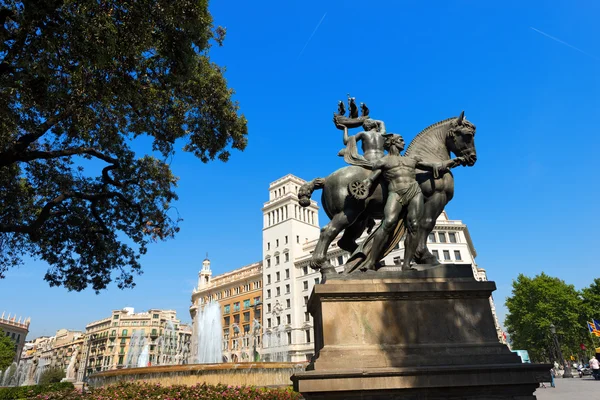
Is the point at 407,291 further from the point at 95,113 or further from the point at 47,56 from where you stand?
the point at 95,113

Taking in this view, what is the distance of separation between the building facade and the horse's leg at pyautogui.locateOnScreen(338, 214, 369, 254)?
55.6m

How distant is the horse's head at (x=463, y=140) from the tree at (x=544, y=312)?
4998 cm

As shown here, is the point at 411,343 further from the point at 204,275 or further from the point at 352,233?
the point at 204,275

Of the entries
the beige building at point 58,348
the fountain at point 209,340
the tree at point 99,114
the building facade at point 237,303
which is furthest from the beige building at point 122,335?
the tree at point 99,114

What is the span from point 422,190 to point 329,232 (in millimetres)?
1706

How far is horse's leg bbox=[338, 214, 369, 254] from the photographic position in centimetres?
678

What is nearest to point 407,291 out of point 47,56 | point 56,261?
point 47,56

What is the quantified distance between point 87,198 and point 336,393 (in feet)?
37.1

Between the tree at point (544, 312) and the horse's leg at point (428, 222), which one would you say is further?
the tree at point (544, 312)

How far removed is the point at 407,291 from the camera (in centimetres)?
549

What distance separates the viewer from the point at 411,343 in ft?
17.3

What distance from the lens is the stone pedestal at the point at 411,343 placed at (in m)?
4.71

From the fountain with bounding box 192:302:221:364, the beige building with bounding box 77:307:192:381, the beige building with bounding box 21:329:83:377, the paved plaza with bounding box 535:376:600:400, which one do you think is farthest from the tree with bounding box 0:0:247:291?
the beige building with bounding box 21:329:83:377

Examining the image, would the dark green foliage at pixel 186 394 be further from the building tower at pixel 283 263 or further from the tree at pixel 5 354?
the tree at pixel 5 354
